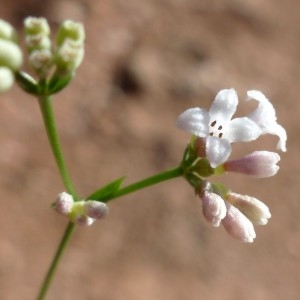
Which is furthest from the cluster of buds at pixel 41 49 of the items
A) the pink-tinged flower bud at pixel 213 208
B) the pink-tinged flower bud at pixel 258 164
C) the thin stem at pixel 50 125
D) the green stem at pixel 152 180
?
the pink-tinged flower bud at pixel 258 164

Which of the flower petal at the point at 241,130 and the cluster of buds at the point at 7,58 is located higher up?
the flower petal at the point at 241,130

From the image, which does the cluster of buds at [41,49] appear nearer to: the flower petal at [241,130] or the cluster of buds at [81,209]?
the cluster of buds at [81,209]

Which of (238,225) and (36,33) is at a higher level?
(36,33)

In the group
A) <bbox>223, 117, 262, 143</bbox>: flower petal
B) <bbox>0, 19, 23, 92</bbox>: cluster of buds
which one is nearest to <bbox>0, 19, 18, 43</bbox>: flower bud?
<bbox>0, 19, 23, 92</bbox>: cluster of buds

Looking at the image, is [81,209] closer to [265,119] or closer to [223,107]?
[223,107]

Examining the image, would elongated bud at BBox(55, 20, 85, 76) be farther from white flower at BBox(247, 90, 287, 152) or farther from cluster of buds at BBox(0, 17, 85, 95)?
white flower at BBox(247, 90, 287, 152)

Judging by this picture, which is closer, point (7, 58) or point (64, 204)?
point (7, 58)

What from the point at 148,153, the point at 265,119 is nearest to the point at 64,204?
the point at 265,119
